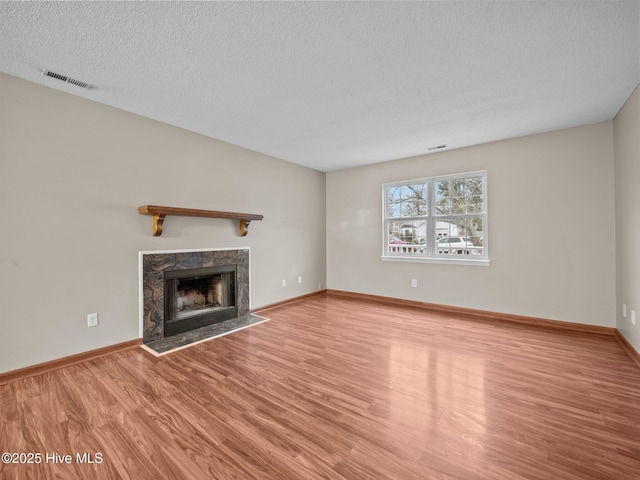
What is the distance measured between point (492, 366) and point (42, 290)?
3939 mm

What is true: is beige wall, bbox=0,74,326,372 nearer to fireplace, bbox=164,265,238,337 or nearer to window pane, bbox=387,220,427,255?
fireplace, bbox=164,265,238,337

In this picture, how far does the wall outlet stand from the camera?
8.63 ft

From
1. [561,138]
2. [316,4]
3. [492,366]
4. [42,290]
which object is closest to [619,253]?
[561,138]

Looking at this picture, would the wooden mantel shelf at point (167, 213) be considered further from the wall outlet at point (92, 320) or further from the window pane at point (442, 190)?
the window pane at point (442, 190)

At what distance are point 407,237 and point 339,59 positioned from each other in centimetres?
327

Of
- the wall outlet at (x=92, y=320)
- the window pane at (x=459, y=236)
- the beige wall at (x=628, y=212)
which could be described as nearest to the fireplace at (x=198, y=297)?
the wall outlet at (x=92, y=320)

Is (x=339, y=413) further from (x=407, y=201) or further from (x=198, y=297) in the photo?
(x=407, y=201)

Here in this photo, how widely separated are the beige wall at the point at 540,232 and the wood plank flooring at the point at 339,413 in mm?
687

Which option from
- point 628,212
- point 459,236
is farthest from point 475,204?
point 628,212

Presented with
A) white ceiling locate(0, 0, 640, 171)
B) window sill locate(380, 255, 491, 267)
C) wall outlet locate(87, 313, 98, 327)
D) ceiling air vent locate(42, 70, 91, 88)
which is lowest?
wall outlet locate(87, 313, 98, 327)

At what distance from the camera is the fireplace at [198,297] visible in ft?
10.6

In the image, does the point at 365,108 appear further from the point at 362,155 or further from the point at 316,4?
the point at 362,155

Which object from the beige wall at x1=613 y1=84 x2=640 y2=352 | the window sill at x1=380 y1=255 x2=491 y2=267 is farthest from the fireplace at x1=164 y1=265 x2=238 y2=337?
the beige wall at x1=613 y1=84 x2=640 y2=352

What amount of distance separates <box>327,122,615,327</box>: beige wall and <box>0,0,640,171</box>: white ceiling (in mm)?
462
